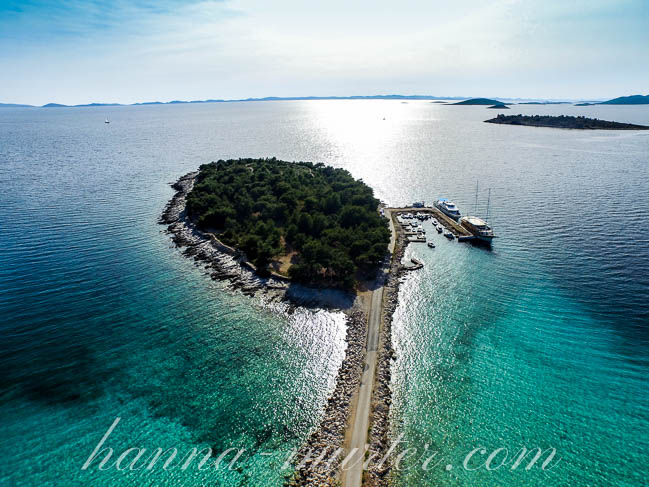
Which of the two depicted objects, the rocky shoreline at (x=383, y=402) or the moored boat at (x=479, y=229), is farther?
the moored boat at (x=479, y=229)

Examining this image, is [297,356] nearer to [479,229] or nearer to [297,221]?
[297,221]

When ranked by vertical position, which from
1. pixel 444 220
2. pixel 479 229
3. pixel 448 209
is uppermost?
pixel 448 209

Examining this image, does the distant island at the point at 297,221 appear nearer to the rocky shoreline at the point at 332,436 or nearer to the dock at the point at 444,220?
the dock at the point at 444,220

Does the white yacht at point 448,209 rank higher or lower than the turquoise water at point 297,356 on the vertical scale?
higher

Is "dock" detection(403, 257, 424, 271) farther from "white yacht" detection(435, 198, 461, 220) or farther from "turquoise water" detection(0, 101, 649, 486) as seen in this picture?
"white yacht" detection(435, 198, 461, 220)

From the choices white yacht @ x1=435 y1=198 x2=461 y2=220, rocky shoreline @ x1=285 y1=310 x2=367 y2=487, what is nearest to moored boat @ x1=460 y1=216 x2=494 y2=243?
white yacht @ x1=435 y1=198 x2=461 y2=220

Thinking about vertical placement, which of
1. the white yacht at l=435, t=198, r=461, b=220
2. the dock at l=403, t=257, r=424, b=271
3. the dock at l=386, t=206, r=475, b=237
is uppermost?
the white yacht at l=435, t=198, r=461, b=220

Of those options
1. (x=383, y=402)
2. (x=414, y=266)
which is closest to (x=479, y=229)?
(x=414, y=266)

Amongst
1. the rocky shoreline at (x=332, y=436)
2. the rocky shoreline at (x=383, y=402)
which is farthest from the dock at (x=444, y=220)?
the rocky shoreline at (x=332, y=436)

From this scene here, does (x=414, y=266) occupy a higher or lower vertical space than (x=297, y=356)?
higher
